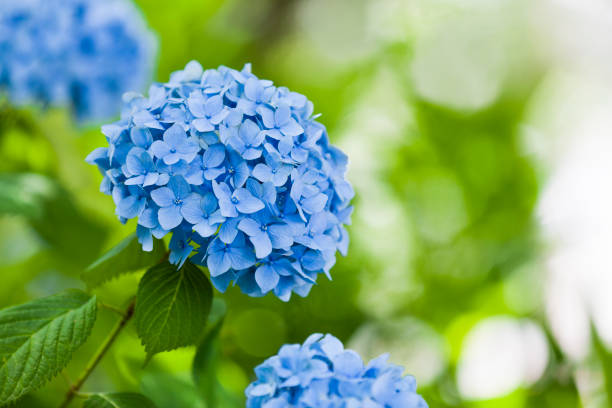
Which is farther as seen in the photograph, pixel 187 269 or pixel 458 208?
pixel 458 208

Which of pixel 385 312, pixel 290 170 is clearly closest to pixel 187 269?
pixel 290 170

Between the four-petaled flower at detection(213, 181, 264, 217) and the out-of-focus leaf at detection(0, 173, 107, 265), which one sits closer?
the four-petaled flower at detection(213, 181, 264, 217)

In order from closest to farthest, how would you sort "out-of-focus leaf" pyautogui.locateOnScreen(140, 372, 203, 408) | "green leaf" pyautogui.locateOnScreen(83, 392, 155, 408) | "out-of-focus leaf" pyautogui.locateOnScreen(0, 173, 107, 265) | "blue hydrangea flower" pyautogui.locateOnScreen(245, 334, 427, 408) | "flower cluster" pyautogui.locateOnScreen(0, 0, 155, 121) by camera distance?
"blue hydrangea flower" pyautogui.locateOnScreen(245, 334, 427, 408) < "green leaf" pyautogui.locateOnScreen(83, 392, 155, 408) < "out-of-focus leaf" pyautogui.locateOnScreen(140, 372, 203, 408) < "out-of-focus leaf" pyautogui.locateOnScreen(0, 173, 107, 265) < "flower cluster" pyautogui.locateOnScreen(0, 0, 155, 121)

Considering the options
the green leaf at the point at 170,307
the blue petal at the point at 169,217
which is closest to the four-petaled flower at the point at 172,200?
the blue petal at the point at 169,217

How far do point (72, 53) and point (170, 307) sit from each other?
84 cm

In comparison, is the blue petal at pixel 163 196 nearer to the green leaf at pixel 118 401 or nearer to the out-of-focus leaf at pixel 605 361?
the green leaf at pixel 118 401

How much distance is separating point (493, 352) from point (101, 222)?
3.59 ft

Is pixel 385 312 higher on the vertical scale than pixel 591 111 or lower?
lower

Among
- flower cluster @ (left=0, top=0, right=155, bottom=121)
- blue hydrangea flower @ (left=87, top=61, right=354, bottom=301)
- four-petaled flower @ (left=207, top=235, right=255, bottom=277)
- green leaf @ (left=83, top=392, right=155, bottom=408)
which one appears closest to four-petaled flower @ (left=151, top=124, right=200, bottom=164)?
blue hydrangea flower @ (left=87, top=61, right=354, bottom=301)

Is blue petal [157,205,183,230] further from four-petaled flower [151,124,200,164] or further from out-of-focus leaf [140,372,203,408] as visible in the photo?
out-of-focus leaf [140,372,203,408]

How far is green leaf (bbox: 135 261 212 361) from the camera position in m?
0.74

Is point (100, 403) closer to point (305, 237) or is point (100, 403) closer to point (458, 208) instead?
point (305, 237)

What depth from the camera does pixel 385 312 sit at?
5.58ft

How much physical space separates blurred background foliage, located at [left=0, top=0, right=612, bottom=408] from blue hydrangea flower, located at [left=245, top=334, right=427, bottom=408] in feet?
0.80
